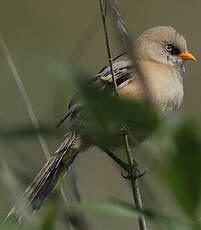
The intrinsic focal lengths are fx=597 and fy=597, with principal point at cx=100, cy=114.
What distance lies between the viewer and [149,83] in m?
2.68

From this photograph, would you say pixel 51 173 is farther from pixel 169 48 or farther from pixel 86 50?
pixel 169 48

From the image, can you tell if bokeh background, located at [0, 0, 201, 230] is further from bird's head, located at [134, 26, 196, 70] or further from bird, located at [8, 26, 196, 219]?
bird's head, located at [134, 26, 196, 70]

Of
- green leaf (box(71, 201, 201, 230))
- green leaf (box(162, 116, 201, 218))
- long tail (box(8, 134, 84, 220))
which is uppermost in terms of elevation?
green leaf (box(162, 116, 201, 218))

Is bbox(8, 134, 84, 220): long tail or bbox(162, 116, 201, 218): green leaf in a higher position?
bbox(162, 116, 201, 218): green leaf

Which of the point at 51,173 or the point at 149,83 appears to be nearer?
the point at 149,83

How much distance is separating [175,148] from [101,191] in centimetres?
340

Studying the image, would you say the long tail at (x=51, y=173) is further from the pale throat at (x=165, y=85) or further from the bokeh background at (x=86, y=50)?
the pale throat at (x=165, y=85)

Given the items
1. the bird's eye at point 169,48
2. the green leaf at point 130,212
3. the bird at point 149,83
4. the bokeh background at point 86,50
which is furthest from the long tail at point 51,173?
the bird's eye at point 169,48

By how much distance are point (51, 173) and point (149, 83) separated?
758 millimetres

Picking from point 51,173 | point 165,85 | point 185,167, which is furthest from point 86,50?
point 185,167

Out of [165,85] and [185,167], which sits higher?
[185,167]

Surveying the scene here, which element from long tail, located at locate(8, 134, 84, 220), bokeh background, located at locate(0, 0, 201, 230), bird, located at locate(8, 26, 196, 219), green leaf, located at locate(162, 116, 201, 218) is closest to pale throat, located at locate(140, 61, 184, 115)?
bird, located at locate(8, 26, 196, 219)

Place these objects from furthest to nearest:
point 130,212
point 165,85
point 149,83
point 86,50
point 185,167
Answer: point 165,85 → point 86,50 → point 149,83 → point 130,212 → point 185,167

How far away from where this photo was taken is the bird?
9.74ft
